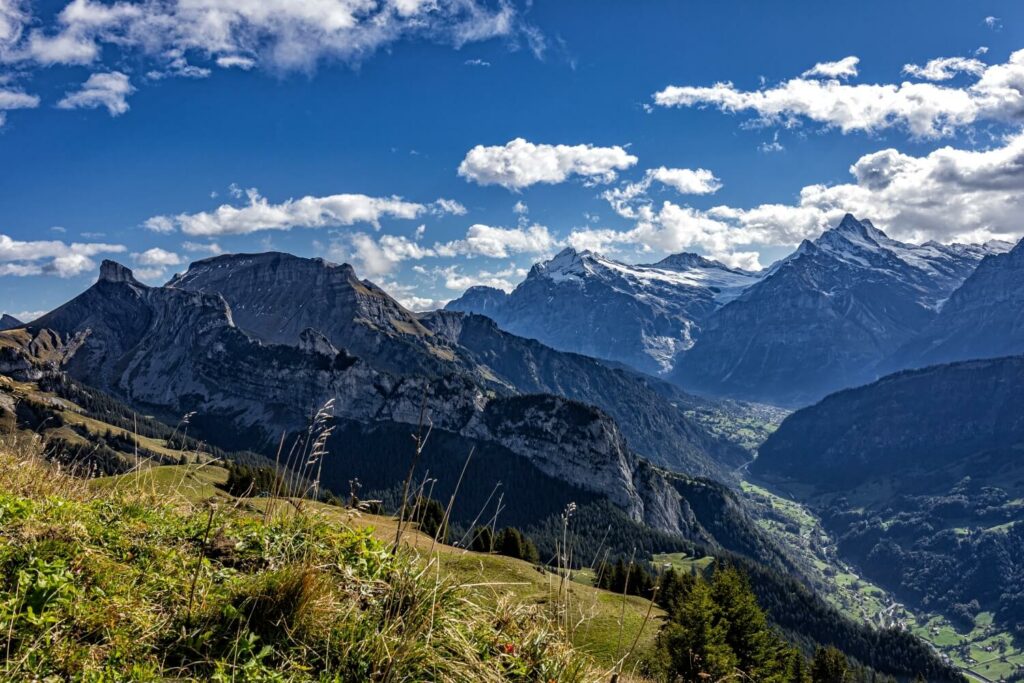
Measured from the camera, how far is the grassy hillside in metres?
5.55

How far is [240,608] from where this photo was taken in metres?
6.07

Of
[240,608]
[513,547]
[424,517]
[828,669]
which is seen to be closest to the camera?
[240,608]

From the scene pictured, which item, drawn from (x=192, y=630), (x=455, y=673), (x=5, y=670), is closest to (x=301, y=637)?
(x=192, y=630)

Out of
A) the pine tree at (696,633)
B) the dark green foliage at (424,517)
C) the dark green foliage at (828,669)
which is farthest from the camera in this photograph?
the dark green foliage at (828,669)

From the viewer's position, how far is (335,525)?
8.56 meters

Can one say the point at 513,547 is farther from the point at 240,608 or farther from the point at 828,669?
the point at 240,608

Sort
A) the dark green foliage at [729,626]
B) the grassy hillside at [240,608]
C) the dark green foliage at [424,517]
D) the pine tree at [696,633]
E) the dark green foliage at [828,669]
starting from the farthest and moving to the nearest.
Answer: the dark green foliage at [828,669]
the dark green foliage at [729,626]
the pine tree at [696,633]
the dark green foliage at [424,517]
the grassy hillside at [240,608]

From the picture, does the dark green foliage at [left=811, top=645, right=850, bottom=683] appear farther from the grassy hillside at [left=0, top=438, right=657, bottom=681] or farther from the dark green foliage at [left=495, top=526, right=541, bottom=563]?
the grassy hillside at [left=0, top=438, right=657, bottom=681]

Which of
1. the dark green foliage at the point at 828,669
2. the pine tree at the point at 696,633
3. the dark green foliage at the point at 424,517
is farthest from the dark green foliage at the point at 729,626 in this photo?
the dark green foliage at the point at 424,517

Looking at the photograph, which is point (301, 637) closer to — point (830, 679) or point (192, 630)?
point (192, 630)

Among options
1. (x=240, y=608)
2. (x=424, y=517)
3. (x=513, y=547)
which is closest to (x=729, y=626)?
(x=513, y=547)

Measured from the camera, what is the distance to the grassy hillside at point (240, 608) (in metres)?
5.55

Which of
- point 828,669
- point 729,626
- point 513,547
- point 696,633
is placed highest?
point 696,633

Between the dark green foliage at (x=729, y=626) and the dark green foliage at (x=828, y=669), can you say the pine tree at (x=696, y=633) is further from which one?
the dark green foliage at (x=828, y=669)
